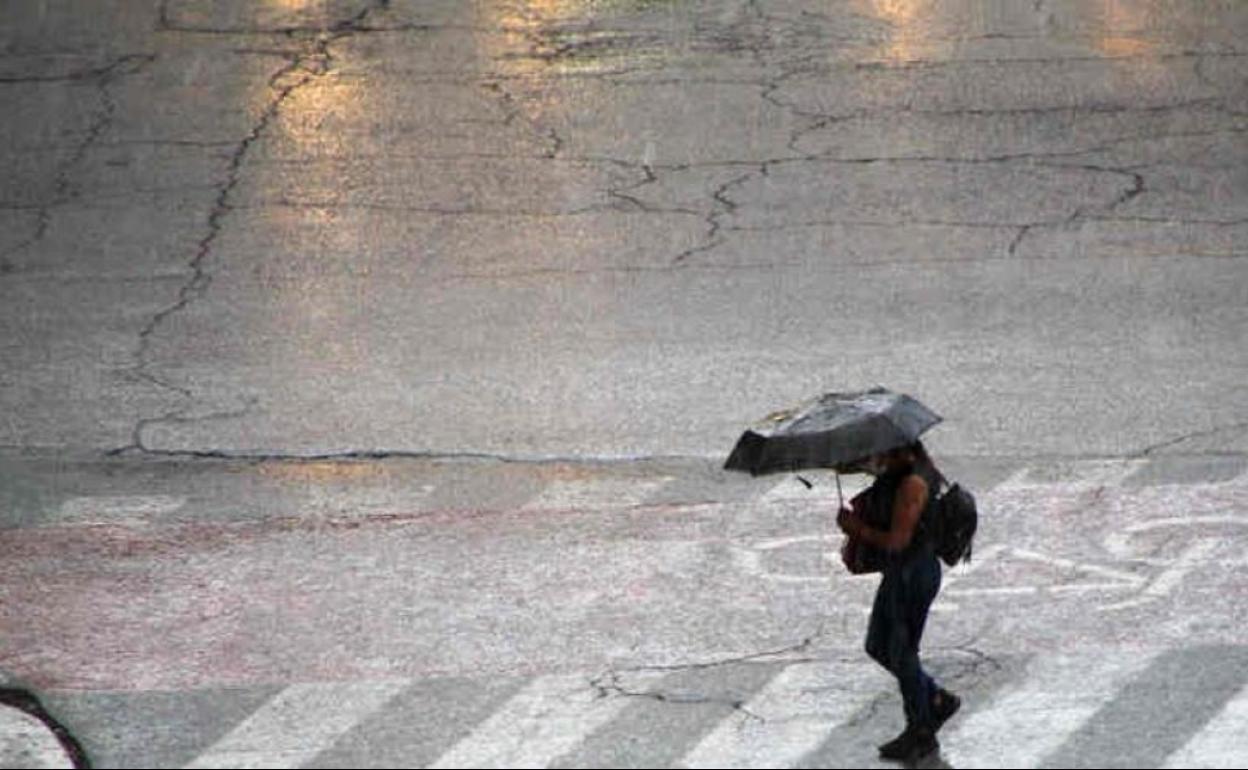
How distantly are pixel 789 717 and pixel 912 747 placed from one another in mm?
713

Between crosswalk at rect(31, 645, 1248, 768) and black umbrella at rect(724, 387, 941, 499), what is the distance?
1.29 m

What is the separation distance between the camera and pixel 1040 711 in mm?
10172

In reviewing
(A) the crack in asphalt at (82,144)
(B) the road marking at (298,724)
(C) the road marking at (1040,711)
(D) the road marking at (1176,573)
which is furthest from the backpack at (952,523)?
(A) the crack in asphalt at (82,144)

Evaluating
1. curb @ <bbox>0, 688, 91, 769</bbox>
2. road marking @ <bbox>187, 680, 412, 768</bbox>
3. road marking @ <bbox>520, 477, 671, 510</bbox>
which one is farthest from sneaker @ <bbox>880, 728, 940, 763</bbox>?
road marking @ <bbox>520, 477, 671, 510</bbox>

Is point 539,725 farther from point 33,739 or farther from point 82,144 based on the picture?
point 82,144

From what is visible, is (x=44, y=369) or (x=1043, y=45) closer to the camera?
(x=44, y=369)

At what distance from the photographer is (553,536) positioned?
41.6 ft

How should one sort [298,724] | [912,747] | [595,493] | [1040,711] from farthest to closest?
[595,493], [298,724], [1040,711], [912,747]

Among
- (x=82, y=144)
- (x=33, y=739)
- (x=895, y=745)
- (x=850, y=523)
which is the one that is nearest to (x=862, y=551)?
(x=850, y=523)

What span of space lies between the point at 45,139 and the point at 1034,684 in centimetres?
1308

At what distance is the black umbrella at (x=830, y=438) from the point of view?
919 centimetres

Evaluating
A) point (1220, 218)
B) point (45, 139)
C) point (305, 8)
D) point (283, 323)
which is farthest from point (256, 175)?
point (1220, 218)

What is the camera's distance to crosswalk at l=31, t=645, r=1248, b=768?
32.2ft

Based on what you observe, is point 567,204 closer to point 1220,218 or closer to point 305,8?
point 1220,218
